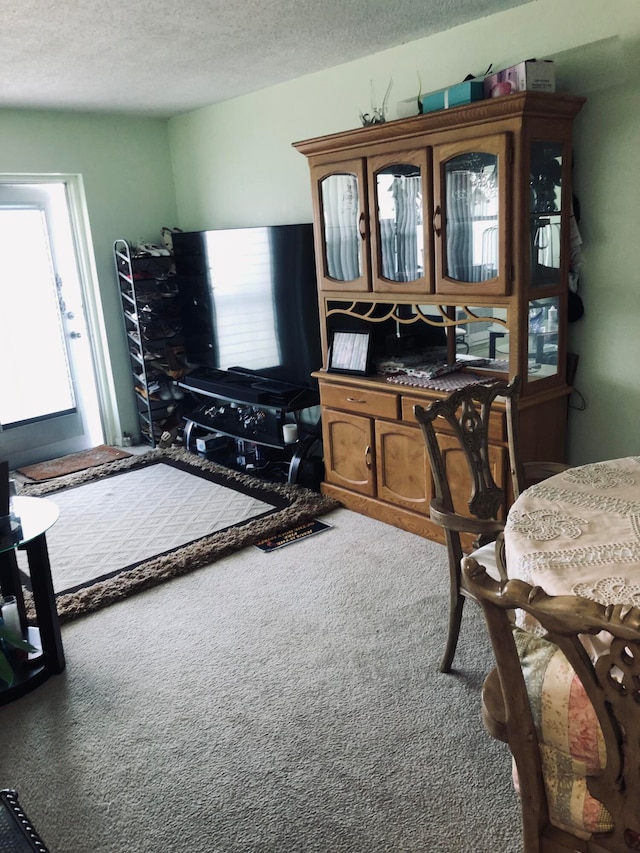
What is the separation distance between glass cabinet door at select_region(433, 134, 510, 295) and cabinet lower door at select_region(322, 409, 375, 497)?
871 millimetres

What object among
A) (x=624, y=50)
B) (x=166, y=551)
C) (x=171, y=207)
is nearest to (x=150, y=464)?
(x=166, y=551)

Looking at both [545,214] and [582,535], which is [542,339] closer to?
[545,214]

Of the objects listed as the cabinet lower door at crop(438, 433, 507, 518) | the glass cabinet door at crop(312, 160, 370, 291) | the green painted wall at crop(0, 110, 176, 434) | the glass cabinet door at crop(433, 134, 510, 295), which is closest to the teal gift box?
the glass cabinet door at crop(433, 134, 510, 295)

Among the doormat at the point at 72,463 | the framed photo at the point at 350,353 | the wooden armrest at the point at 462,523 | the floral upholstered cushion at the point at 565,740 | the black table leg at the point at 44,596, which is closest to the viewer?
the floral upholstered cushion at the point at 565,740

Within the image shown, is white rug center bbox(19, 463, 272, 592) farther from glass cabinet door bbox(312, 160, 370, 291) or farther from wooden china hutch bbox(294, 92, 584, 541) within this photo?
glass cabinet door bbox(312, 160, 370, 291)

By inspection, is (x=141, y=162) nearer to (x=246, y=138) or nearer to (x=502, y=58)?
→ (x=246, y=138)

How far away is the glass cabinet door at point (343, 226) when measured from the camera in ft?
11.1

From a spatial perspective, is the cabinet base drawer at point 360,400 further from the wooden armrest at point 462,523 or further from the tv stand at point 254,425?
the wooden armrest at point 462,523

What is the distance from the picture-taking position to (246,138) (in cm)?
461

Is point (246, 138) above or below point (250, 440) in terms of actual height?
above

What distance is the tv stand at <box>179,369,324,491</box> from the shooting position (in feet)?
13.7

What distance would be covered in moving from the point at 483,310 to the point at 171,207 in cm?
312

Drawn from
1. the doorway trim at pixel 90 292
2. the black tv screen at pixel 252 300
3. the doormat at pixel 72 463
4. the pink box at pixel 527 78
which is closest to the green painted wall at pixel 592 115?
A: the pink box at pixel 527 78

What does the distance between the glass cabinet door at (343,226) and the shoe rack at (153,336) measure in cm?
179
